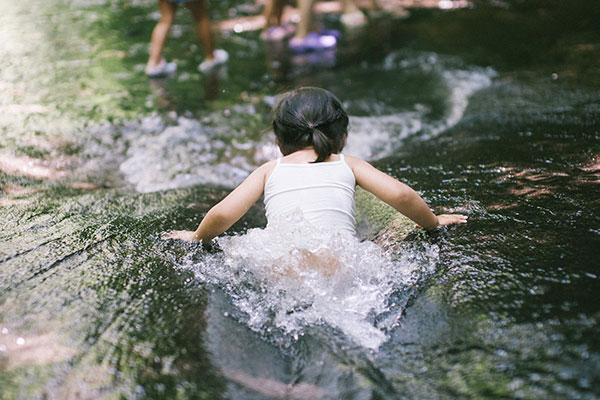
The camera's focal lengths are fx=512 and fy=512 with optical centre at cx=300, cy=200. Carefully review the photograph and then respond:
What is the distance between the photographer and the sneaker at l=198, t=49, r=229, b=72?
22.2 ft

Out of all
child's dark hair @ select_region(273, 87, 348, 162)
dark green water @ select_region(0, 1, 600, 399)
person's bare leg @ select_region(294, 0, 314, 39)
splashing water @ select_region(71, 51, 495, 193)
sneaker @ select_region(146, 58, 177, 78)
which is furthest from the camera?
person's bare leg @ select_region(294, 0, 314, 39)

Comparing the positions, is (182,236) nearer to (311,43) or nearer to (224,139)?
(224,139)

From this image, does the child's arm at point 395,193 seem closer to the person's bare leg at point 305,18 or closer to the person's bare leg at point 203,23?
the person's bare leg at point 203,23

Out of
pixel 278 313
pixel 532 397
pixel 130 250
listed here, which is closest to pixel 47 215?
pixel 130 250

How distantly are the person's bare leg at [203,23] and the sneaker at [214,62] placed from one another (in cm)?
6

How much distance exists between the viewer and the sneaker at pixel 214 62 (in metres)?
6.78

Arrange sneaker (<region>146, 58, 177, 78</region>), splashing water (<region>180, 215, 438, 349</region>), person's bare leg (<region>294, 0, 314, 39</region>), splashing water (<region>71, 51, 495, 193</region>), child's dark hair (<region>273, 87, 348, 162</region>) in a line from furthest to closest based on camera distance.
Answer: person's bare leg (<region>294, 0, 314, 39</region>), sneaker (<region>146, 58, 177, 78</region>), splashing water (<region>71, 51, 495, 193</region>), child's dark hair (<region>273, 87, 348, 162</region>), splashing water (<region>180, 215, 438, 349</region>)

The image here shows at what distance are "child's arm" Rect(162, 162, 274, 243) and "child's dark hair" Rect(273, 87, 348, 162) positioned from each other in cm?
20

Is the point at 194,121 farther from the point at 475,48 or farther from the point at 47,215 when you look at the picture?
the point at 475,48

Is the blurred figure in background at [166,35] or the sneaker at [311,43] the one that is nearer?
the blurred figure in background at [166,35]

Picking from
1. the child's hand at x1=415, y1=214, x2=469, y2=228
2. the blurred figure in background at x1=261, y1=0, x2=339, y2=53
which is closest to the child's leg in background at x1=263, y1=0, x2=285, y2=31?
the blurred figure in background at x1=261, y1=0, x2=339, y2=53

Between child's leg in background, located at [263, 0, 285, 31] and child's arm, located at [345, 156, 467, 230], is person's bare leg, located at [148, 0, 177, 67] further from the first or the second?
child's arm, located at [345, 156, 467, 230]

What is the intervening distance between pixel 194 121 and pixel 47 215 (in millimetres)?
2405

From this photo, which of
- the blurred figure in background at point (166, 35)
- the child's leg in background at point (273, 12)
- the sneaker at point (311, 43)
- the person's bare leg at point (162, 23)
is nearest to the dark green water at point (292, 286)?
the blurred figure in background at point (166, 35)
